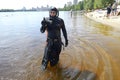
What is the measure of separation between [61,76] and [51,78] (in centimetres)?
34

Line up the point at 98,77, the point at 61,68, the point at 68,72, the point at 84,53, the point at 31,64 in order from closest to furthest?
the point at 98,77, the point at 68,72, the point at 61,68, the point at 31,64, the point at 84,53

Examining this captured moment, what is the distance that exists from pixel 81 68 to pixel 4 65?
2979mm

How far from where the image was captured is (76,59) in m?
8.26

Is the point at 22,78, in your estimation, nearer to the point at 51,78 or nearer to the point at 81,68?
the point at 51,78

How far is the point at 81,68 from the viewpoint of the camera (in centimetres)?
712

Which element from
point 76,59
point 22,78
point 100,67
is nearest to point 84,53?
point 76,59

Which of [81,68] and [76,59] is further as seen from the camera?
[76,59]

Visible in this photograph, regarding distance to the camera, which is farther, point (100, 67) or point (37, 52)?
point (37, 52)

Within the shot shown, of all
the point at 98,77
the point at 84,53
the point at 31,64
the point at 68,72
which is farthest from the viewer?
the point at 84,53

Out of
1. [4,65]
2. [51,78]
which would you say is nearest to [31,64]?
[4,65]

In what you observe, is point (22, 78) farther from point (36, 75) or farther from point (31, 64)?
point (31, 64)

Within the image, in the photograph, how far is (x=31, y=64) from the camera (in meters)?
7.77

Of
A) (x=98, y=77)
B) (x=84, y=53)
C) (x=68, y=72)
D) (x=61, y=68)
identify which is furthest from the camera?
(x=84, y=53)

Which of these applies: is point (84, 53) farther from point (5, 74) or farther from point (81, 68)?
point (5, 74)
